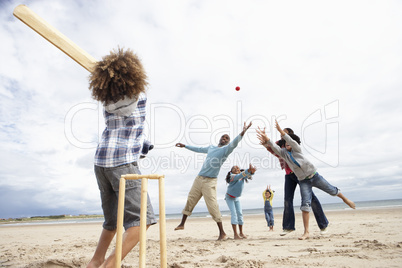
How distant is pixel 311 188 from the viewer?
5.60 meters

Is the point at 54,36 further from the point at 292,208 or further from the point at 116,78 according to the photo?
the point at 292,208

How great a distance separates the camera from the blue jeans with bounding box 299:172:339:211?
548 cm

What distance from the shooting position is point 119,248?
204 centimetres

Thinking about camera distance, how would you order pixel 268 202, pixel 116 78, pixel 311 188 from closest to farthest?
pixel 116 78 → pixel 311 188 → pixel 268 202

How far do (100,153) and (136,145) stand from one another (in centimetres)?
32

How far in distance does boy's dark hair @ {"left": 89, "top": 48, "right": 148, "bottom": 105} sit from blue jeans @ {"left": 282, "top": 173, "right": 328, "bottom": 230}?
4248 millimetres

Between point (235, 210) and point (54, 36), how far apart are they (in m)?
4.90

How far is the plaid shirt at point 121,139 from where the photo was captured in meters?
2.47

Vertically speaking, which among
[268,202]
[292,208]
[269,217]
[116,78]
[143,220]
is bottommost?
[269,217]

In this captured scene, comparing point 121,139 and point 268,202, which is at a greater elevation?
point 121,139

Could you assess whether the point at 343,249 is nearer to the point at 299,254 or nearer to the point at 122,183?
the point at 299,254

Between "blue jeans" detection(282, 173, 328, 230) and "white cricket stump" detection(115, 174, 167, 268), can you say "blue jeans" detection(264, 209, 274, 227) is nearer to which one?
"blue jeans" detection(282, 173, 328, 230)

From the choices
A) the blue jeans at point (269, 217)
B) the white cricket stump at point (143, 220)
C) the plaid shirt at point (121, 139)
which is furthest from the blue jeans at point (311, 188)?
the white cricket stump at point (143, 220)

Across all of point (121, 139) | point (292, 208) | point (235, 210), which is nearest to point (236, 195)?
point (235, 210)
